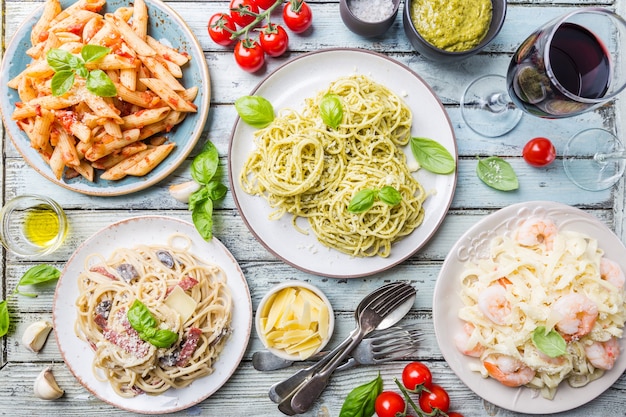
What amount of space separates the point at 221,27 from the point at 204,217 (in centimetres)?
92

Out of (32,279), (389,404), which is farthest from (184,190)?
(389,404)

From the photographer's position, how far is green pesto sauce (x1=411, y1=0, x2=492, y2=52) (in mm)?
2348

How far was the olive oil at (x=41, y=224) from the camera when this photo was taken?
8.54 feet

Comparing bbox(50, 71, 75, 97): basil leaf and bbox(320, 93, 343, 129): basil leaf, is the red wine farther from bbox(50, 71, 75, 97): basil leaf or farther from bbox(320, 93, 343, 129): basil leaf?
bbox(50, 71, 75, 97): basil leaf

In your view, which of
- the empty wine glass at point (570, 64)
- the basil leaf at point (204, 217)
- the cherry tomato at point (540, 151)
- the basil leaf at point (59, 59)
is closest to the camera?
the empty wine glass at point (570, 64)

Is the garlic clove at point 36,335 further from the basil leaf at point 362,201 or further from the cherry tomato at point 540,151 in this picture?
the cherry tomato at point 540,151

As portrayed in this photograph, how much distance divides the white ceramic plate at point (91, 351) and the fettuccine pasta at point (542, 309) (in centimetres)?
106

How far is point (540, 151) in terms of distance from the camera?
2.52m

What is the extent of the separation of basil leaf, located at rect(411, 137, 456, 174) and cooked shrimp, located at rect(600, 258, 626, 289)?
86cm

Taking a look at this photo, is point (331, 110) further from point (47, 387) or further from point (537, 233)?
point (47, 387)

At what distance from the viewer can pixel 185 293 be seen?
2410 mm

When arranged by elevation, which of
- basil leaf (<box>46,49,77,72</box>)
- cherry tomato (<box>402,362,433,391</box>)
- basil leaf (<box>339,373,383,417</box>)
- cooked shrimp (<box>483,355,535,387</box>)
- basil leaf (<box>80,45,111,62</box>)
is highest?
basil leaf (<box>80,45,111,62</box>)

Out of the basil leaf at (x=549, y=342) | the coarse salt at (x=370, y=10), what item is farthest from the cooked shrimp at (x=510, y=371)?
the coarse salt at (x=370, y=10)

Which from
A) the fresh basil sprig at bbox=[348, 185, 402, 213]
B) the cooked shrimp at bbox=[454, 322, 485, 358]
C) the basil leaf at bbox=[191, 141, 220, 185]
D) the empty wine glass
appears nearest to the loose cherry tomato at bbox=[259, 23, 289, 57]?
the basil leaf at bbox=[191, 141, 220, 185]
